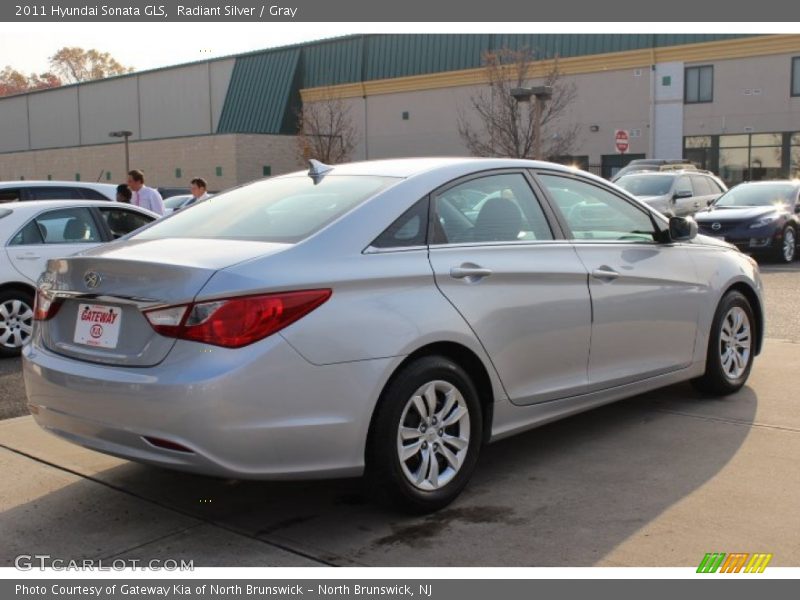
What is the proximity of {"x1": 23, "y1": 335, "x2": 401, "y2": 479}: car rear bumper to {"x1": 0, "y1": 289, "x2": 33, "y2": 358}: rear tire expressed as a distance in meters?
4.84

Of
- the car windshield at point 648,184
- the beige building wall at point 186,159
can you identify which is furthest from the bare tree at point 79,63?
the car windshield at point 648,184

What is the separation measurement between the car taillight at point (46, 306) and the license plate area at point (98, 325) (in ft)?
0.67

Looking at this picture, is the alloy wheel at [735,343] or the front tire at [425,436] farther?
the alloy wheel at [735,343]

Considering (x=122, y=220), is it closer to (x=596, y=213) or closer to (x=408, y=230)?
(x=596, y=213)

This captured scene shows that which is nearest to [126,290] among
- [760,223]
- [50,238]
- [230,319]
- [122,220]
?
[230,319]

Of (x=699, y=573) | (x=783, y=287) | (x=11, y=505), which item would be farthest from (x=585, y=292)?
(x=783, y=287)

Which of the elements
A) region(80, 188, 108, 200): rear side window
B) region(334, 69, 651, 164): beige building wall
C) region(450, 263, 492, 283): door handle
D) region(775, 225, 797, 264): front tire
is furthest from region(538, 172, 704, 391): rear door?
region(334, 69, 651, 164): beige building wall

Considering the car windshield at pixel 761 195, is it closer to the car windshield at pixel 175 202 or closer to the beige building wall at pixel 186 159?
the car windshield at pixel 175 202

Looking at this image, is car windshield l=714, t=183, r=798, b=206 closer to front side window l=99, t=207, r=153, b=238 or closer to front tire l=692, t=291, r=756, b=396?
front tire l=692, t=291, r=756, b=396

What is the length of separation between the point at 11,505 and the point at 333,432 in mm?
1766

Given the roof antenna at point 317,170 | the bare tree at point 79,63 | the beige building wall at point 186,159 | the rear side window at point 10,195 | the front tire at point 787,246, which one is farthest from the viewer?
the bare tree at point 79,63

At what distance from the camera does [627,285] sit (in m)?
5.18

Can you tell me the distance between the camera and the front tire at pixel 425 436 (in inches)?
153

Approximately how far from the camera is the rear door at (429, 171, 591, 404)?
14.1 ft
